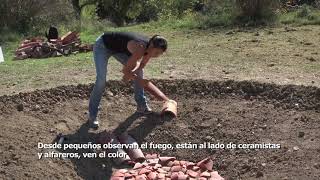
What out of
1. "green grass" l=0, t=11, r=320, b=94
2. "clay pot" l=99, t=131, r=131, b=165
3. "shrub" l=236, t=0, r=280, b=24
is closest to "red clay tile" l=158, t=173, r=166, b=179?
"clay pot" l=99, t=131, r=131, b=165

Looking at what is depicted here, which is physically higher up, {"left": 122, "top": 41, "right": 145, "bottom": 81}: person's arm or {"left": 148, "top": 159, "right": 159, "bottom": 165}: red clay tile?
{"left": 122, "top": 41, "right": 145, "bottom": 81}: person's arm

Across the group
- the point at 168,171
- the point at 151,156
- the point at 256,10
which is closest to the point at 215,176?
the point at 168,171

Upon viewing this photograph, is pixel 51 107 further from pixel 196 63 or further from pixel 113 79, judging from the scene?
pixel 196 63

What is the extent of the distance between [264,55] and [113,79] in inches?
103

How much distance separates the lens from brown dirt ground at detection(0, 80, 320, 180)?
5.41 meters

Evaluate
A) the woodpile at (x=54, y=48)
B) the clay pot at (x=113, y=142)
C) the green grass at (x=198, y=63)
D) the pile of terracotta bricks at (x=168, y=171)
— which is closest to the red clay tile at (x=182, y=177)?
the pile of terracotta bricks at (x=168, y=171)

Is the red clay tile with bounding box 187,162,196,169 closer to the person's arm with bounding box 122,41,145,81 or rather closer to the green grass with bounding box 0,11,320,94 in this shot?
the person's arm with bounding box 122,41,145,81

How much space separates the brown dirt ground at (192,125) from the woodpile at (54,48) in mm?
3406

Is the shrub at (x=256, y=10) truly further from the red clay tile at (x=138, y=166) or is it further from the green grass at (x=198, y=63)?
the red clay tile at (x=138, y=166)

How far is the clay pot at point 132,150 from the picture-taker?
5.84 m

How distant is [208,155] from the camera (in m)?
5.92

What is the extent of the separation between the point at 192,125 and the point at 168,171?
96 cm

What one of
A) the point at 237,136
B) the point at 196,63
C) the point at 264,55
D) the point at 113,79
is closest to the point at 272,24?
the point at 264,55

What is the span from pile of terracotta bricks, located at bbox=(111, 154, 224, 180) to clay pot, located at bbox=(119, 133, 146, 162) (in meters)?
0.09
